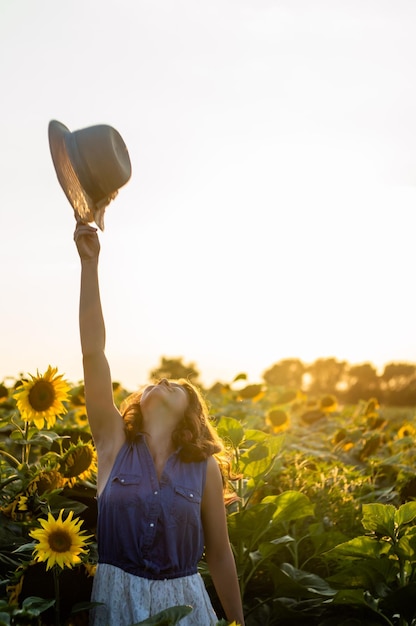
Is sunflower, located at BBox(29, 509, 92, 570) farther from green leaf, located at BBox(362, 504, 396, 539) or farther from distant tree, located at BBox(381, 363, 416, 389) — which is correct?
distant tree, located at BBox(381, 363, 416, 389)

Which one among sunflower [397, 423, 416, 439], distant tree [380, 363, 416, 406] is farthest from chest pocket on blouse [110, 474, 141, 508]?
distant tree [380, 363, 416, 406]

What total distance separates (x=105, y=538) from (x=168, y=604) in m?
0.32

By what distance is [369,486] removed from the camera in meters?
4.91

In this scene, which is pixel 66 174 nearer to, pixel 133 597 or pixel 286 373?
pixel 133 597

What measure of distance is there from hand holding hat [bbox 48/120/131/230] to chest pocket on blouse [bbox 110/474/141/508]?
0.92m

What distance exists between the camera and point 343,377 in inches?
663

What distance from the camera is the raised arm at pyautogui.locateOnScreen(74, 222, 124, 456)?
3.15 m

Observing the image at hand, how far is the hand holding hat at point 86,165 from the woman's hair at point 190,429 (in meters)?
0.73

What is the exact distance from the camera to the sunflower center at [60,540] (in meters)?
2.86

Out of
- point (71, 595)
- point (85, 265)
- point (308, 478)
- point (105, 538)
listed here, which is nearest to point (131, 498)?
point (105, 538)

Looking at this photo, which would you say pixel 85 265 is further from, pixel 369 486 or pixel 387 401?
pixel 387 401

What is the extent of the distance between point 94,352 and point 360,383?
15184 mm

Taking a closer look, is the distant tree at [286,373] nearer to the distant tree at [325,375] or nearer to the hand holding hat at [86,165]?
the distant tree at [325,375]

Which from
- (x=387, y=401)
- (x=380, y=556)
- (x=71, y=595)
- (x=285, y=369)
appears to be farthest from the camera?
(x=387, y=401)
